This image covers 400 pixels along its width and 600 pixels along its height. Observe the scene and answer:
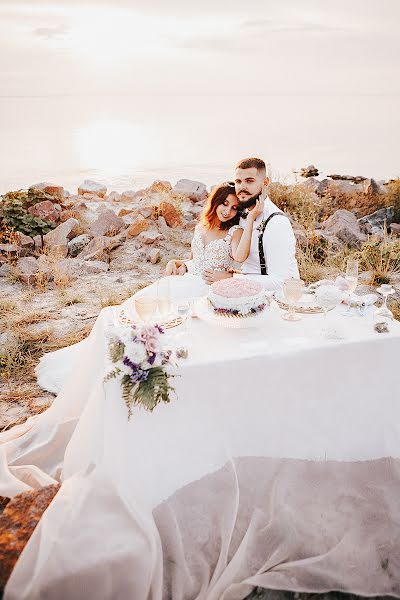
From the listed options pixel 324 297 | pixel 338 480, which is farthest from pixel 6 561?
pixel 324 297

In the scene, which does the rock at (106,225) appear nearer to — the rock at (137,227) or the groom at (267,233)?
the rock at (137,227)

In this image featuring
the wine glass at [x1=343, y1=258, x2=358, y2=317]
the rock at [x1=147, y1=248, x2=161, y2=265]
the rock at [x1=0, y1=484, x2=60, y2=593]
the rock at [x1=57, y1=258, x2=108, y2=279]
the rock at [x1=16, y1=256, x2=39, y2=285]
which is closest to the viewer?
the rock at [x1=0, y1=484, x2=60, y2=593]

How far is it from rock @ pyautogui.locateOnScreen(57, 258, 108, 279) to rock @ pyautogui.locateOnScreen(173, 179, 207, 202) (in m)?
2.91

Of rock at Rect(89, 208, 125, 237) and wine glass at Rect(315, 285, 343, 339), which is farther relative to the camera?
rock at Rect(89, 208, 125, 237)

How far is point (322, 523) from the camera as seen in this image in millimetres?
2213

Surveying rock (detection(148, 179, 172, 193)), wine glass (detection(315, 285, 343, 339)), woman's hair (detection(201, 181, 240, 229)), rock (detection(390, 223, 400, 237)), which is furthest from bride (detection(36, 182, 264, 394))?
rock (detection(148, 179, 172, 193))

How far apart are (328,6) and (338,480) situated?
22.2ft

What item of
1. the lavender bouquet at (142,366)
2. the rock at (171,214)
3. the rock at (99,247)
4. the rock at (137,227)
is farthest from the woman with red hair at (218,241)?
the rock at (171,214)

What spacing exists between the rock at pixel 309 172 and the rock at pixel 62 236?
18.0 feet

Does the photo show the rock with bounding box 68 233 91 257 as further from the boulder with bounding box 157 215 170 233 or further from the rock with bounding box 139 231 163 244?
the boulder with bounding box 157 215 170 233

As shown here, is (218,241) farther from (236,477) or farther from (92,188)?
(92,188)

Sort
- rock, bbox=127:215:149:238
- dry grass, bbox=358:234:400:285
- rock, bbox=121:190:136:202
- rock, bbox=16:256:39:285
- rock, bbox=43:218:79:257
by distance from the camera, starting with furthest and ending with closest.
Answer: rock, bbox=121:190:136:202, rock, bbox=127:215:149:238, rock, bbox=43:218:79:257, rock, bbox=16:256:39:285, dry grass, bbox=358:234:400:285

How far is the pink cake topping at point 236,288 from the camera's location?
2.33 m

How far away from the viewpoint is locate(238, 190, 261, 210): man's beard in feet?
11.9
